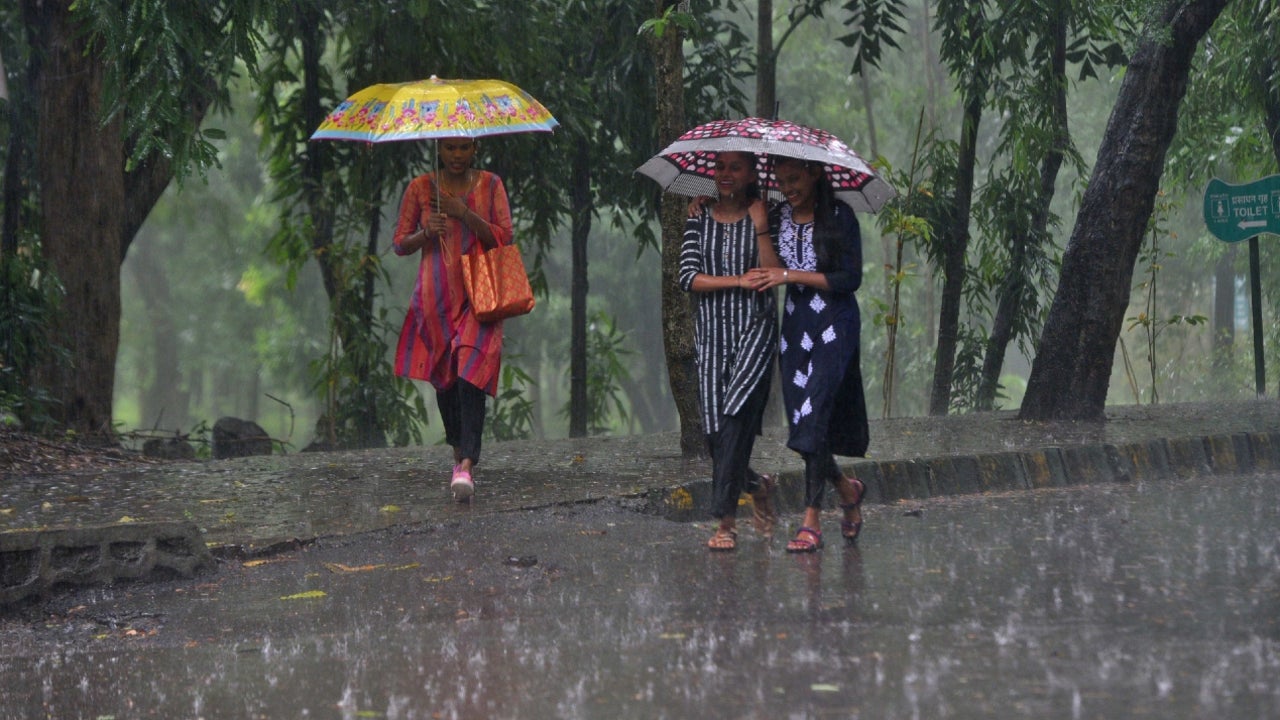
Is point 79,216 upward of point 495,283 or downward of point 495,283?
upward

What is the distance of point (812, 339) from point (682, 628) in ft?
6.27

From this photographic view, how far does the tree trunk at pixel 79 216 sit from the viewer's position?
12281 mm

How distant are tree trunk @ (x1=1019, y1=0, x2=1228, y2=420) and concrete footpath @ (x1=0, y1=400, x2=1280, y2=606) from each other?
39cm

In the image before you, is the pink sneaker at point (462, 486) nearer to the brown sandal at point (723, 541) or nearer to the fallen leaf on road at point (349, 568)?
the fallen leaf on road at point (349, 568)

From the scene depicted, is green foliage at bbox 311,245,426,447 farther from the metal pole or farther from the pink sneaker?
the metal pole

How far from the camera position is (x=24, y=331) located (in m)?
11.7

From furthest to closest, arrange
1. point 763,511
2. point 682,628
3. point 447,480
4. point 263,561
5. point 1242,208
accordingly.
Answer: point 1242,208 → point 447,480 → point 763,511 → point 263,561 → point 682,628

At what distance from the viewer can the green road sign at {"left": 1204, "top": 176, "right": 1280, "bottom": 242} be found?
14977 mm

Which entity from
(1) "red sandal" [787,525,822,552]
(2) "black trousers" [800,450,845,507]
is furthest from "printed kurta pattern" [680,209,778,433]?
(1) "red sandal" [787,525,822,552]

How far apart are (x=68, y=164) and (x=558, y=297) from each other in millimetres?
23480

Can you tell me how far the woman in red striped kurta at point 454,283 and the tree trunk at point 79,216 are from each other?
16.5 ft

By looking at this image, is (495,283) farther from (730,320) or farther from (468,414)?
(730,320)

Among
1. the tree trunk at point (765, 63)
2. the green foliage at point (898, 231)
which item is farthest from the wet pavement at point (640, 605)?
the tree trunk at point (765, 63)

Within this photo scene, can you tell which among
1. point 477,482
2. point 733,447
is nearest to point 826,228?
point 733,447
